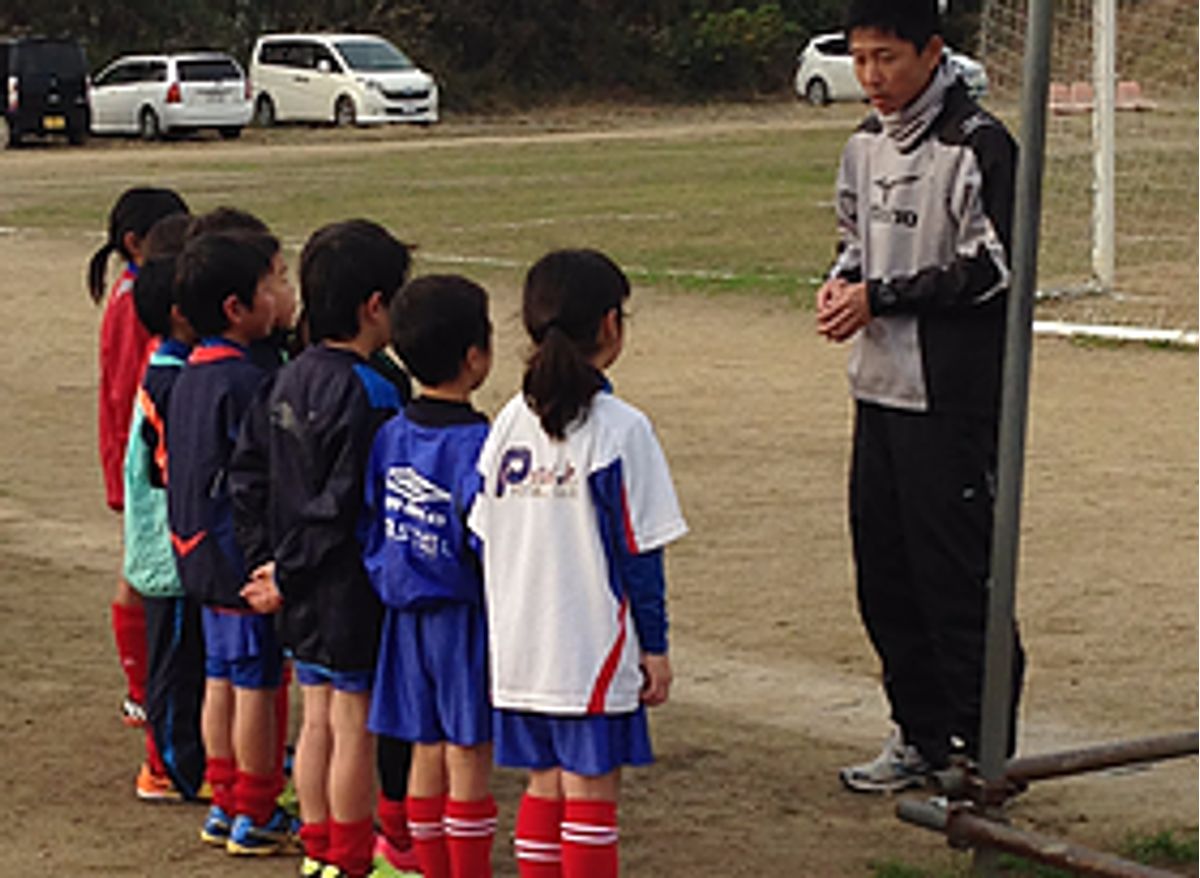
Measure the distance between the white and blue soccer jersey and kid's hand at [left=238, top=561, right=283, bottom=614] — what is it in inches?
30.1

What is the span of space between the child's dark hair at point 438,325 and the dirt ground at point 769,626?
1.36 meters

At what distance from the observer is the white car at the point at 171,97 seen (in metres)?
39.0

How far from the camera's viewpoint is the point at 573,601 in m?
4.75

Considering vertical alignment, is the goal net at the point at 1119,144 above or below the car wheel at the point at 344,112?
above

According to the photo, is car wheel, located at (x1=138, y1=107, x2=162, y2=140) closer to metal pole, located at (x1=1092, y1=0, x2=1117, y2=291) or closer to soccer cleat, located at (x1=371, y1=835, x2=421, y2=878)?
metal pole, located at (x1=1092, y1=0, x2=1117, y2=291)

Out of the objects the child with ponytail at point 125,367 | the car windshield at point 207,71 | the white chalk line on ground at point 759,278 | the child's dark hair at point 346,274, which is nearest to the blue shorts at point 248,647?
the child's dark hair at point 346,274

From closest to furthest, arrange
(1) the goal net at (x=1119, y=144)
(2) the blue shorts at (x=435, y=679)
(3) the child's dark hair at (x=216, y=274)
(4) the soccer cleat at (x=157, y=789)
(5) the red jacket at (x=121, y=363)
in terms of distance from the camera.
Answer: (2) the blue shorts at (x=435, y=679)
(3) the child's dark hair at (x=216, y=274)
(4) the soccer cleat at (x=157, y=789)
(5) the red jacket at (x=121, y=363)
(1) the goal net at (x=1119, y=144)

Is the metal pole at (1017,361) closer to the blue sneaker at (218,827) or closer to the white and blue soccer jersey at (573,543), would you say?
the white and blue soccer jersey at (573,543)

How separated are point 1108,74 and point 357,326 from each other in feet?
41.1

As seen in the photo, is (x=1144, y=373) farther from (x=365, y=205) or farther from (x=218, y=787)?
(x=365, y=205)

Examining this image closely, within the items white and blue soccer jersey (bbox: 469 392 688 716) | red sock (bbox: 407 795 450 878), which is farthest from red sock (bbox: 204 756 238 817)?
white and blue soccer jersey (bbox: 469 392 688 716)

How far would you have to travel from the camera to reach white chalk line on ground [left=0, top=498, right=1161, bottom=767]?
6.68 metres

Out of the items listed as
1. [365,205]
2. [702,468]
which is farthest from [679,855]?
[365,205]

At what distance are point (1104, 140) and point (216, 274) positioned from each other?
40.0 ft
